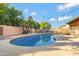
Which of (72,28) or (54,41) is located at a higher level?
(72,28)

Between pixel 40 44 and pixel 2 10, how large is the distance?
4.70 ft

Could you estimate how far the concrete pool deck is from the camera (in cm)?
506

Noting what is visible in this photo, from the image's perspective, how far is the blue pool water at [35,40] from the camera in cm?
524

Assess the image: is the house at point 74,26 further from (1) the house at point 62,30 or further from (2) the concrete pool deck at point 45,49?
(2) the concrete pool deck at point 45,49

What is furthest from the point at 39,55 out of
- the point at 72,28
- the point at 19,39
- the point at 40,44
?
the point at 72,28

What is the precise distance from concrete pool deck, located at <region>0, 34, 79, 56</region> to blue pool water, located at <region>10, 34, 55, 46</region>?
12cm

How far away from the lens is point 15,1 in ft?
16.7

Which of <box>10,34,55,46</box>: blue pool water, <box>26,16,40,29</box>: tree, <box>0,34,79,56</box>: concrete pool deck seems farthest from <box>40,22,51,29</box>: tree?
<box>0,34,79,56</box>: concrete pool deck

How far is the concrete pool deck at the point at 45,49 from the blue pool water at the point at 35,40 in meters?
0.12

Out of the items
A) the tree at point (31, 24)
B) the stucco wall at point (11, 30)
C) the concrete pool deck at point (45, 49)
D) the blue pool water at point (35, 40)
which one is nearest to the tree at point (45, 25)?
the tree at point (31, 24)

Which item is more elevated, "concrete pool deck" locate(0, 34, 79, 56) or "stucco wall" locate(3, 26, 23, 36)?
"stucco wall" locate(3, 26, 23, 36)

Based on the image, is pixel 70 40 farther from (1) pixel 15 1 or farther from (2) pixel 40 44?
(1) pixel 15 1

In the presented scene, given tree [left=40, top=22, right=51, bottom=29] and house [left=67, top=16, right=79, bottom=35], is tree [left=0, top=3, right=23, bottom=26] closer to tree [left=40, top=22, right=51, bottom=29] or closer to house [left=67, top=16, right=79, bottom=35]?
tree [left=40, top=22, right=51, bottom=29]

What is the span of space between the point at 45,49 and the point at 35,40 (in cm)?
39
